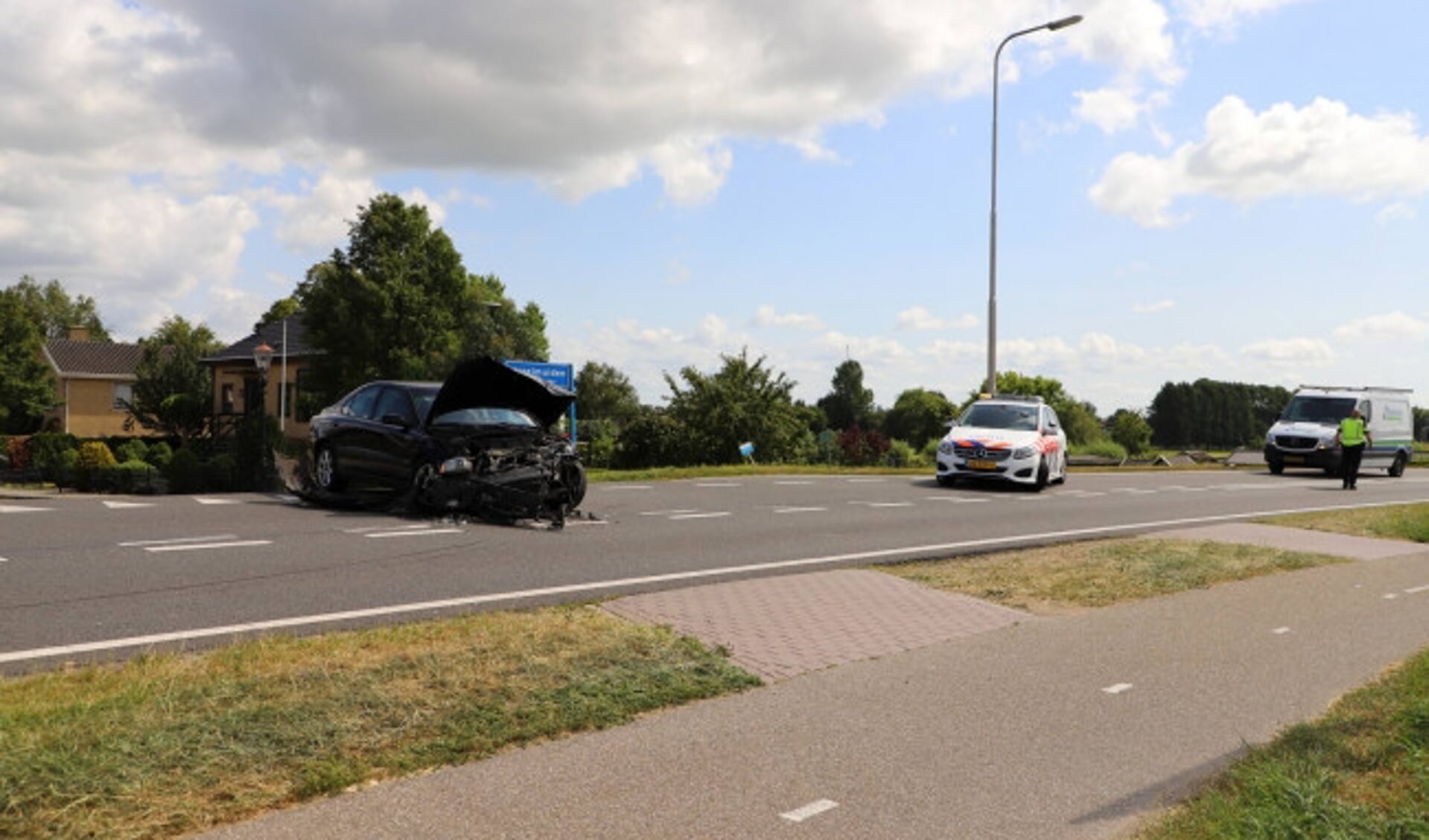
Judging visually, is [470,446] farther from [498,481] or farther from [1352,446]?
[1352,446]

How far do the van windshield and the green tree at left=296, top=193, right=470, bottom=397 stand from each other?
2815cm

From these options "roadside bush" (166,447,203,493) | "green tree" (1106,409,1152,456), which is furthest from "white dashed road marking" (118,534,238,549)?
"green tree" (1106,409,1152,456)

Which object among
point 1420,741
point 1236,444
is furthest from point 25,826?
point 1236,444

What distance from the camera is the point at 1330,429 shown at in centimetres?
2920

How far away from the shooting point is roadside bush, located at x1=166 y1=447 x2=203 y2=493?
2042 cm

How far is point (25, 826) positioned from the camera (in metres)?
3.60

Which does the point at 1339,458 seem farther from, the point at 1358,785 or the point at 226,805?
the point at 226,805

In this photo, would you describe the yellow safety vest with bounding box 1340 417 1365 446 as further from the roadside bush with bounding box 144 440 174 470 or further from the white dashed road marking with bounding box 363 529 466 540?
the roadside bush with bounding box 144 440 174 470

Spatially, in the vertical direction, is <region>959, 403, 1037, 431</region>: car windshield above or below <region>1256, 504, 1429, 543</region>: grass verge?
above

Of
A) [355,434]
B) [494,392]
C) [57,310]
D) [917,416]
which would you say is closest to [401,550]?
[494,392]

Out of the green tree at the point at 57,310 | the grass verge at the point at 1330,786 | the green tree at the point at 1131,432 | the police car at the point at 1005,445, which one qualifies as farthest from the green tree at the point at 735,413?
the green tree at the point at 57,310

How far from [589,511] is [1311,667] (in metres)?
9.64

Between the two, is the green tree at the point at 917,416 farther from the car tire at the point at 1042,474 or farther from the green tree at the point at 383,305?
the car tire at the point at 1042,474

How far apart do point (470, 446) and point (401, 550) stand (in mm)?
2600
